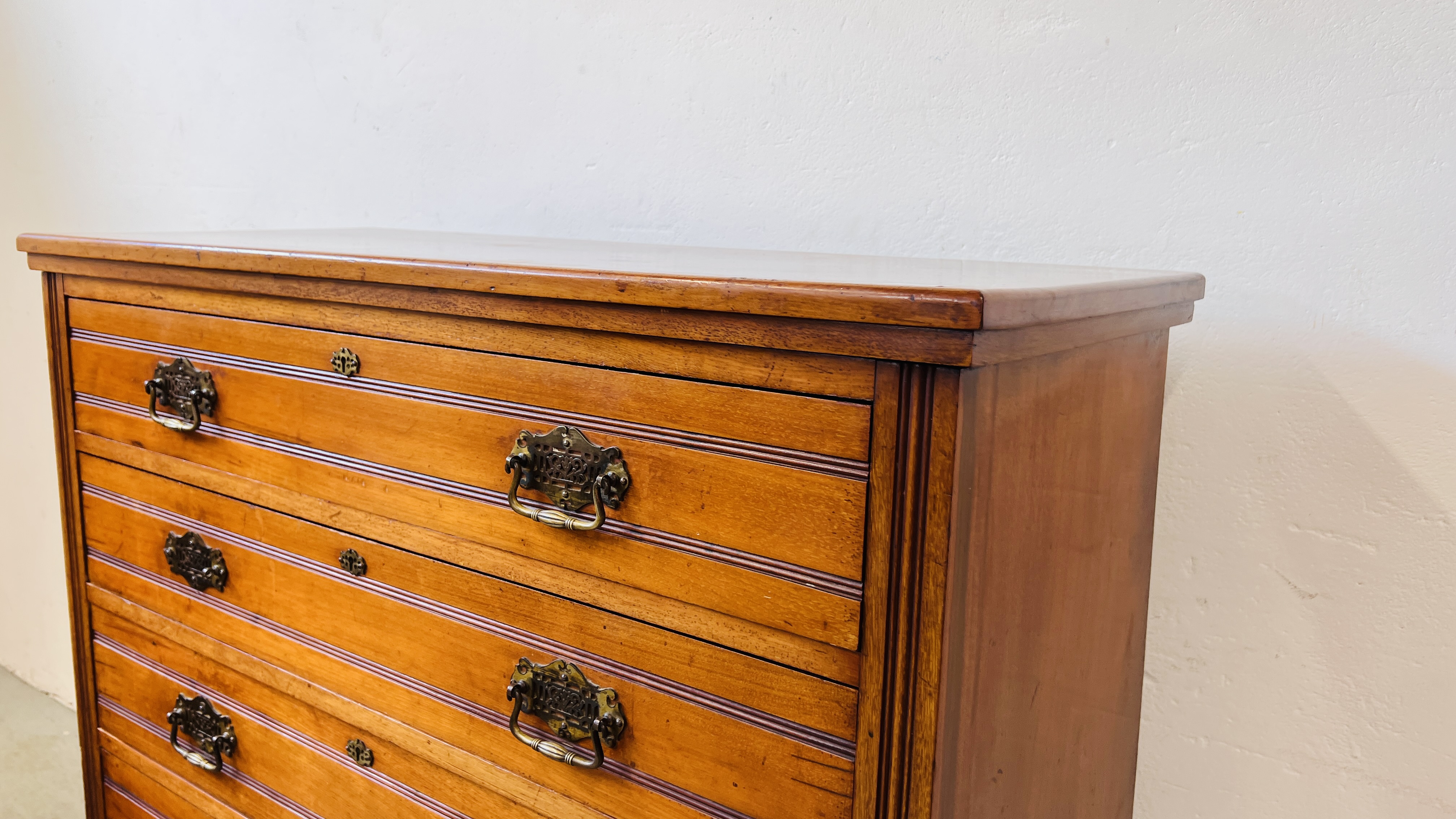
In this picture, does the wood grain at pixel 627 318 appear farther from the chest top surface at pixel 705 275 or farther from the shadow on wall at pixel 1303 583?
the shadow on wall at pixel 1303 583

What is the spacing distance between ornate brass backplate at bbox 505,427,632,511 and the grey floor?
152 centimetres

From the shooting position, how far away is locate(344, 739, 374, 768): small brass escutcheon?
3.72ft

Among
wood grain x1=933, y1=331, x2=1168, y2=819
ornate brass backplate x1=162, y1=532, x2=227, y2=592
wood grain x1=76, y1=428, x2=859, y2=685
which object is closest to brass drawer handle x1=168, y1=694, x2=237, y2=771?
ornate brass backplate x1=162, y1=532, x2=227, y2=592

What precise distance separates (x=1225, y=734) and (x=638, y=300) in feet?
2.99

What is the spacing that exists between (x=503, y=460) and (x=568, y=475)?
0.09 metres

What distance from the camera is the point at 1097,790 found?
1108 millimetres

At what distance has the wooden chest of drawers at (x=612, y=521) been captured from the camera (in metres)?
0.75

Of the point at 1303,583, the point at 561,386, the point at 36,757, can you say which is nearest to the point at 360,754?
the point at 561,386

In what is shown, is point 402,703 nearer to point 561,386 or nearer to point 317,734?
point 317,734

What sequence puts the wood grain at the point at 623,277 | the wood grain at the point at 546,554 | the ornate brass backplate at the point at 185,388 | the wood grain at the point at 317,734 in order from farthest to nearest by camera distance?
1. the ornate brass backplate at the point at 185,388
2. the wood grain at the point at 317,734
3. the wood grain at the point at 546,554
4. the wood grain at the point at 623,277

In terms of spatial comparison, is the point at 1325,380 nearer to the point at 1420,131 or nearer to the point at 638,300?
the point at 1420,131

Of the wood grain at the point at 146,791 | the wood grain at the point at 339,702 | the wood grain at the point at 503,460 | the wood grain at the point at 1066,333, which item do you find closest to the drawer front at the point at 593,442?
the wood grain at the point at 503,460

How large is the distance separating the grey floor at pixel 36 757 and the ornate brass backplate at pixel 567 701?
1.41 m

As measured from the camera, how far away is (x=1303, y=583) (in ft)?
3.87
